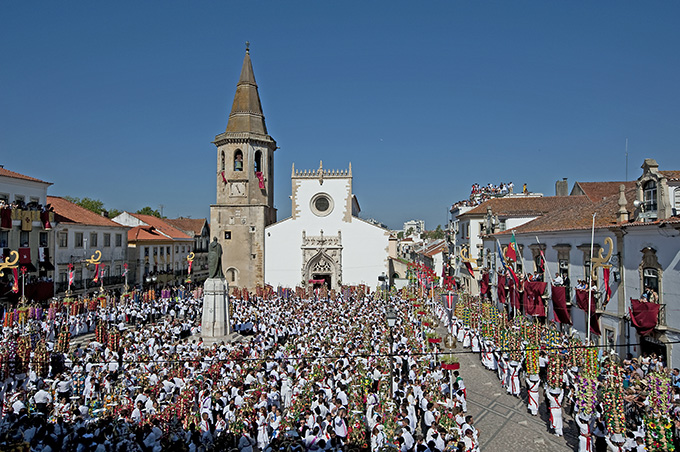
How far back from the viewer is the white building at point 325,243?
42312 mm

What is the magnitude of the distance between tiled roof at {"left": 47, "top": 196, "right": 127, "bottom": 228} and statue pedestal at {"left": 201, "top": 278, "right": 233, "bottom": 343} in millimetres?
Result: 18922

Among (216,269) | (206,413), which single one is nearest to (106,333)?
(216,269)

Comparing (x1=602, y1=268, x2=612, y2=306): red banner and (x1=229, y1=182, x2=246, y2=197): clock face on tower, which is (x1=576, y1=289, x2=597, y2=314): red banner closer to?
(x1=602, y1=268, x2=612, y2=306): red banner

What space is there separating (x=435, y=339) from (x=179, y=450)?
12.4 metres

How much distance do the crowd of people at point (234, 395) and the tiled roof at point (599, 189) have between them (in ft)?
73.8

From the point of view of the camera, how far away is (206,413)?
36.2 ft

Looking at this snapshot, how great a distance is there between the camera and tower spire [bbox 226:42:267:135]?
43625 mm

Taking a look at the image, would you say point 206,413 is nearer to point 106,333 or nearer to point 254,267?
point 106,333

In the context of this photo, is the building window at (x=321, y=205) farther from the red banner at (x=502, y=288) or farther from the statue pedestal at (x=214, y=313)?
the statue pedestal at (x=214, y=313)

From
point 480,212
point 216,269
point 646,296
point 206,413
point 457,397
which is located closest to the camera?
point 206,413

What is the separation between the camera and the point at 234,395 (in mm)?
12688

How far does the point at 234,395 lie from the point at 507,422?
7.22 metres

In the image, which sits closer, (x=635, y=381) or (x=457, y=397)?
(x=635, y=381)

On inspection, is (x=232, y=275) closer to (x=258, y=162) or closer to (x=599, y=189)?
(x=258, y=162)
